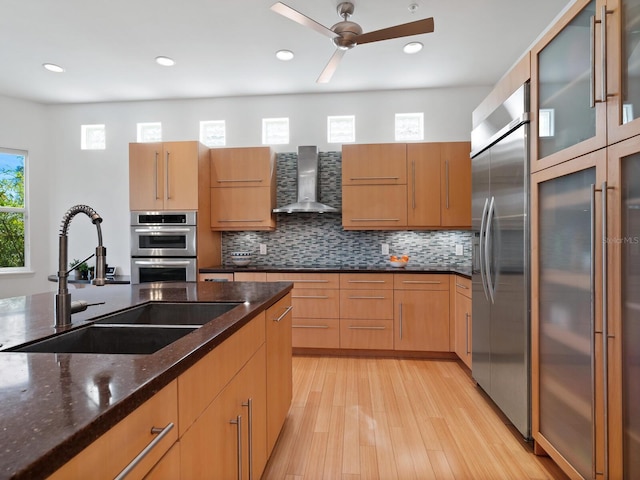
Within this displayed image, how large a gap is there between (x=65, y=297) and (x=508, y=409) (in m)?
2.49

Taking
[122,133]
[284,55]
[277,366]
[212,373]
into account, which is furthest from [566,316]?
[122,133]

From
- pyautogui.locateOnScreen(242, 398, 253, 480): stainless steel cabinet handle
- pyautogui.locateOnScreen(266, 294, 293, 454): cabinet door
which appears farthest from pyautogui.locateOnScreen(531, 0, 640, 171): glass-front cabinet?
pyautogui.locateOnScreen(242, 398, 253, 480): stainless steel cabinet handle

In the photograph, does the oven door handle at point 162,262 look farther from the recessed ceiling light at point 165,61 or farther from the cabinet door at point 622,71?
the cabinet door at point 622,71

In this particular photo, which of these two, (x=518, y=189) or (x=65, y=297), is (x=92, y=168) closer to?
(x=65, y=297)

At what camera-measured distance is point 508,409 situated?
7.47 feet

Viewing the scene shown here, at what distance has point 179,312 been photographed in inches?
67.4

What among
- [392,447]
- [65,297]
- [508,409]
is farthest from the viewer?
[508,409]

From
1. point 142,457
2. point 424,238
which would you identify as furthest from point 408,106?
point 142,457

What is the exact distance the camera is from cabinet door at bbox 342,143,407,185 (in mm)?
3914

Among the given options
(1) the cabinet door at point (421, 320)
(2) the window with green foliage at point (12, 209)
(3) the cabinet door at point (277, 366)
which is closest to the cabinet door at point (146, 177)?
(2) the window with green foliage at point (12, 209)

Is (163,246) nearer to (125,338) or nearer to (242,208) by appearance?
(242,208)

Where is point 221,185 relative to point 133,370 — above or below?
above

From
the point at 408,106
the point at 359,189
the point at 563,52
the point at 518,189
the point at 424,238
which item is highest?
the point at 408,106

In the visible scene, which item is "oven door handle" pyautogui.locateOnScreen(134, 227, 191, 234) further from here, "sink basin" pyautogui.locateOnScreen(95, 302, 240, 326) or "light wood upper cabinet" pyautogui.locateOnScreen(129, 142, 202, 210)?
"sink basin" pyautogui.locateOnScreen(95, 302, 240, 326)
